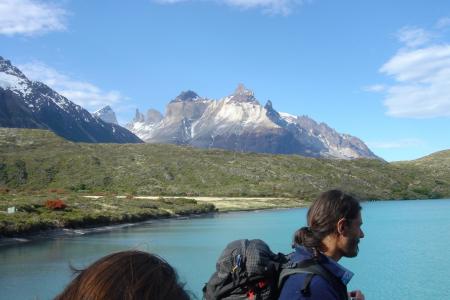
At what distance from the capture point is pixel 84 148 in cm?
12719

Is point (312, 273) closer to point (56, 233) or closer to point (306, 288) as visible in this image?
point (306, 288)

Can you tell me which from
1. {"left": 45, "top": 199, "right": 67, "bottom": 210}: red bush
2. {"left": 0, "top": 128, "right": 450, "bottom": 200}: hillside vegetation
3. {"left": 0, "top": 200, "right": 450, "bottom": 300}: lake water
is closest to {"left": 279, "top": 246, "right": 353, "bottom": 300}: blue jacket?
{"left": 0, "top": 200, "right": 450, "bottom": 300}: lake water

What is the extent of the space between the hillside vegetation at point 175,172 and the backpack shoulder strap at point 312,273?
95983mm

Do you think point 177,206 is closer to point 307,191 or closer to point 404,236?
point 404,236

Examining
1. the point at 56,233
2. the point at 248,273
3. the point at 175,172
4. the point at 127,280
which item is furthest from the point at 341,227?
the point at 175,172

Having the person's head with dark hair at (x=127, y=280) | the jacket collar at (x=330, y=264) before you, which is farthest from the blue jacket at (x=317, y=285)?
the person's head with dark hair at (x=127, y=280)

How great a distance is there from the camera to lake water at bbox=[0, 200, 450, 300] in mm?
25125

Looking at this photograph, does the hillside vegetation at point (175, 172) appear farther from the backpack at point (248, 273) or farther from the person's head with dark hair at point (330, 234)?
the backpack at point (248, 273)

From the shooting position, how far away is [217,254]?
118ft

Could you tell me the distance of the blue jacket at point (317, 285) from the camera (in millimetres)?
3363

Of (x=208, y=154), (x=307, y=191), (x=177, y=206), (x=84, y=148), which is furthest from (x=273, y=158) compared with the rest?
(x=177, y=206)

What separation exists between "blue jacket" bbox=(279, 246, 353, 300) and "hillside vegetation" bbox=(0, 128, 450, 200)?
95929mm

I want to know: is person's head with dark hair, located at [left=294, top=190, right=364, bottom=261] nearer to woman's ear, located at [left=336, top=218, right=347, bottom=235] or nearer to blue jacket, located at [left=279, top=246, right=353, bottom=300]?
woman's ear, located at [left=336, top=218, right=347, bottom=235]

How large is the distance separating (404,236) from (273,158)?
103546 millimetres
